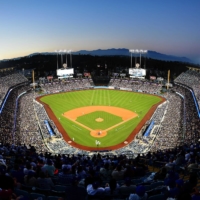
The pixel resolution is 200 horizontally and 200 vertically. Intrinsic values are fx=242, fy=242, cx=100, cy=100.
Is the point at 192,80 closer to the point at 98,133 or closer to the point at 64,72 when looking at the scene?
the point at 98,133

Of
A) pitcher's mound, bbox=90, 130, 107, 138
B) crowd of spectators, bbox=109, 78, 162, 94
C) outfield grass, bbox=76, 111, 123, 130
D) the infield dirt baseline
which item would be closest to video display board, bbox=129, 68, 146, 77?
crowd of spectators, bbox=109, 78, 162, 94

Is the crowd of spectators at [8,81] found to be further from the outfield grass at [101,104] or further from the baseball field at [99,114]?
the outfield grass at [101,104]

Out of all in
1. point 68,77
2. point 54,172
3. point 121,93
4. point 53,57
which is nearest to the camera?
point 54,172

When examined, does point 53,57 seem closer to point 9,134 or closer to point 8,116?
point 8,116

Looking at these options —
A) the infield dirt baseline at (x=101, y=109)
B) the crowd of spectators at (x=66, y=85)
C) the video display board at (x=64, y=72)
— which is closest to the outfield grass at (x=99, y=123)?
the infield dirt baseline at (x=101, y=109)

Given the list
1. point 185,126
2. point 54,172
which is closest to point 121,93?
point 185,126

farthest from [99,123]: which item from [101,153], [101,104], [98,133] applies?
[101,104]

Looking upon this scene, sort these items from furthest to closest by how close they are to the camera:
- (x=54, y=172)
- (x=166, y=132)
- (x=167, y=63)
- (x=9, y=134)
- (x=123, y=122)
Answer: (x=167, y=63)
(x=123, y=122)
(x=166, y=132)
(x=9, y=134)
(x=54, y=172)

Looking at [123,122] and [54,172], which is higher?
[54,172]

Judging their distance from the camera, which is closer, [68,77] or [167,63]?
[68,77]
